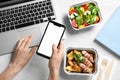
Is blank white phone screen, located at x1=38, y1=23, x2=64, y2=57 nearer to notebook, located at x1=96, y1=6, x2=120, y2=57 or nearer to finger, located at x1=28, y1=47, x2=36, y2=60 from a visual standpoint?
finger, located at x1=28, y1=47, x2=36, y2=60

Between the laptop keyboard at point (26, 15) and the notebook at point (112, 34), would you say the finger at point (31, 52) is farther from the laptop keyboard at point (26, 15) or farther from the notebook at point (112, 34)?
the notebook at point (112, 34)

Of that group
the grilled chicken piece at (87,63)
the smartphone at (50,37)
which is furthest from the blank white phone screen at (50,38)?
the grilled chicken piece at (87,63)

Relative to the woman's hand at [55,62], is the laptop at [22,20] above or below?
above

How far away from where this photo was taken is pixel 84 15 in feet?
3.21

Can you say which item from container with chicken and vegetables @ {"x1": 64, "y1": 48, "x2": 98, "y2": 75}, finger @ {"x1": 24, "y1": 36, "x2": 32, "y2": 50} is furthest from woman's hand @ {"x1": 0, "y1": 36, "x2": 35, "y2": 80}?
container with chicken and vegetables @ {"x1": 64, "y1": 48, "x2": 98, "y2": 75}

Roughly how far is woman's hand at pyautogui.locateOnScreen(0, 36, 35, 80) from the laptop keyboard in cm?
6

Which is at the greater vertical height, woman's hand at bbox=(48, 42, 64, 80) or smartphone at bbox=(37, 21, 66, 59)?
smartphone at bbox=(37, 21, 66, 59)

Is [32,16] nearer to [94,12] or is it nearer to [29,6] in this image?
[29,6]

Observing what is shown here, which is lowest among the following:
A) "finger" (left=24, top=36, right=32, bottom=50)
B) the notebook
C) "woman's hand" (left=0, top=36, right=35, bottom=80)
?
"woman's hand" (left=0, top=36, right=35, bottom=80)

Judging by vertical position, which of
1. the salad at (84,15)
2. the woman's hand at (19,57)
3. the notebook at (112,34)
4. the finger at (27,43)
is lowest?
the woman's hand at (19,57)

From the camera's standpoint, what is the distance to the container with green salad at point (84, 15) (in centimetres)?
97

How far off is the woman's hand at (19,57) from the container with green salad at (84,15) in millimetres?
173

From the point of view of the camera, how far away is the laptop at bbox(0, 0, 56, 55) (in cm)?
98

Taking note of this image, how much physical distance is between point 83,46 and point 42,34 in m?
0.15
